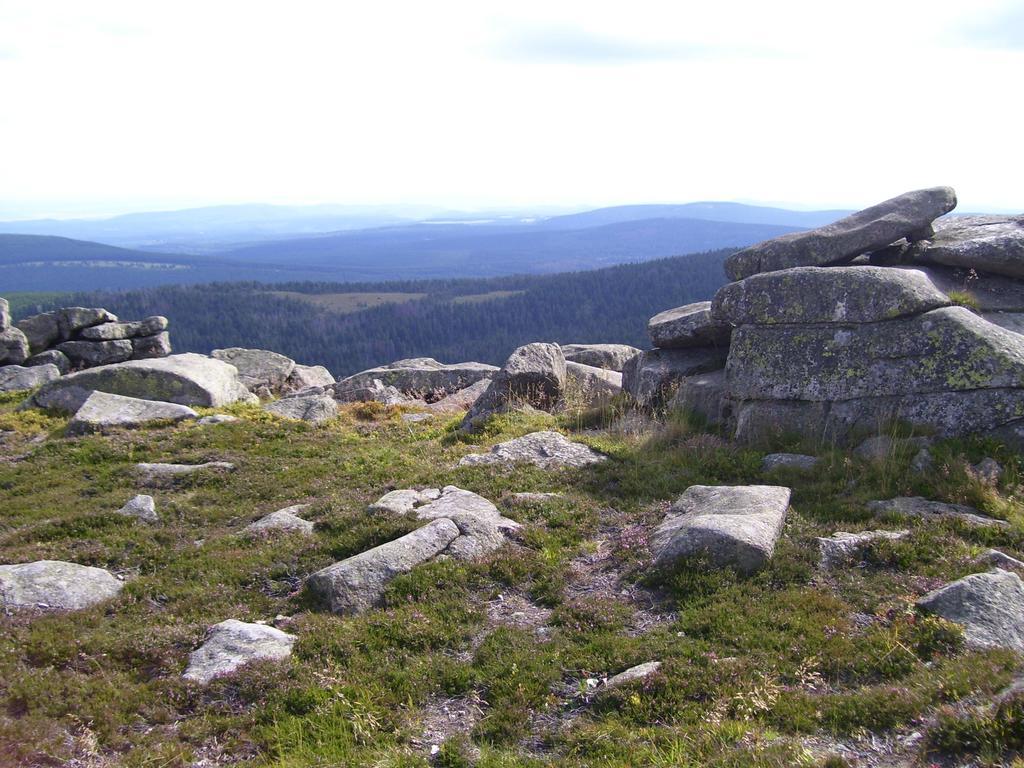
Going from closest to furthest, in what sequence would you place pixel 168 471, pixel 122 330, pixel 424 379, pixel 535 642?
1. pixel 535 642
2. pixel 168 471
3. pixel 424 379
4. pixel 122 330

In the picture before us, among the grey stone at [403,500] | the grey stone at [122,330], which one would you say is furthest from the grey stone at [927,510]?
the grey stone at [122,330]

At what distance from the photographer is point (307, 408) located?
22.8 metres

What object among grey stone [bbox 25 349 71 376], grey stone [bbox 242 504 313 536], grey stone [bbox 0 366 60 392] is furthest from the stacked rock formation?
grey stone [bbox 25 349 71 376]

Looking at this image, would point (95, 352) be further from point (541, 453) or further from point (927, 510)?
point (927, 510)

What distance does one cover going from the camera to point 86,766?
700 centimetres

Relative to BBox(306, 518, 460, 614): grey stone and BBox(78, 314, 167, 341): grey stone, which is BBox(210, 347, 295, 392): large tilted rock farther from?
BBox(306, 518, 460, 614): grey stone

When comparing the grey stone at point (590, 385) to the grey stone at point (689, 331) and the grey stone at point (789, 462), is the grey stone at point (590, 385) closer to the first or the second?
the grey stone at point (689, 331)

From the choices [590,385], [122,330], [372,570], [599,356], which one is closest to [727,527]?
[372,570]

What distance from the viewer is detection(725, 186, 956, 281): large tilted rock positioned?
18.4m

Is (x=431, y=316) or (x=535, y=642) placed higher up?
(x=535, y=642)

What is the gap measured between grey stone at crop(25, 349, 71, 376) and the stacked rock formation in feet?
83.4

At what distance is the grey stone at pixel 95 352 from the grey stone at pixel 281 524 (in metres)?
21.9

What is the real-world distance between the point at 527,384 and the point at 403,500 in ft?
29.2

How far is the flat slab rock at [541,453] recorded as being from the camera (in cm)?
1569
